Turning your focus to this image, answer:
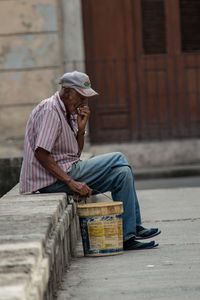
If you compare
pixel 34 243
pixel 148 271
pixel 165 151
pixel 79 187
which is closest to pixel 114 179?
pixel 79 187

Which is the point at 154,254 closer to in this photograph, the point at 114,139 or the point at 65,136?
the point at 65,136

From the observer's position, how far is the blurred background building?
1328cm

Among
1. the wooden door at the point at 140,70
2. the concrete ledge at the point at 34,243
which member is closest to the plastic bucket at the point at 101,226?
the concrete ledge at the point at 34,243

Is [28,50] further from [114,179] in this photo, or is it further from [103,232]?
[103,232]

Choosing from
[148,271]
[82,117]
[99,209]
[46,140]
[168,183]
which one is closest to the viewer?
[148,271]

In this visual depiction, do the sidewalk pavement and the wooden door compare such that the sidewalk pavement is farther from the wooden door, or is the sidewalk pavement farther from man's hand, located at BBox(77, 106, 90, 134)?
the wooden door

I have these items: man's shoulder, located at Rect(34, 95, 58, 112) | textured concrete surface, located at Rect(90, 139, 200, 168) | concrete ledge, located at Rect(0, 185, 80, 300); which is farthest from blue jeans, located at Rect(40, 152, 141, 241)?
textured concrete surface, located at Rect(90, 139, 200, 168)

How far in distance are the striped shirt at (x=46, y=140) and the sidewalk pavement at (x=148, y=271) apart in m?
0.61

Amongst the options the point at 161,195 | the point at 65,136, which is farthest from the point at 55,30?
the point at 65,136

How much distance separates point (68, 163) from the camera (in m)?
6.15

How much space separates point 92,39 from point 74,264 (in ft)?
27.9

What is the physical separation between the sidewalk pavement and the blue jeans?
262mm

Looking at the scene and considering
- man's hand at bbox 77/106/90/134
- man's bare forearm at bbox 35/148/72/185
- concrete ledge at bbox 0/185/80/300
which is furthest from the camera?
man's hand at bbox 77/106/90/134

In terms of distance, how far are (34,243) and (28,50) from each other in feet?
32.2
